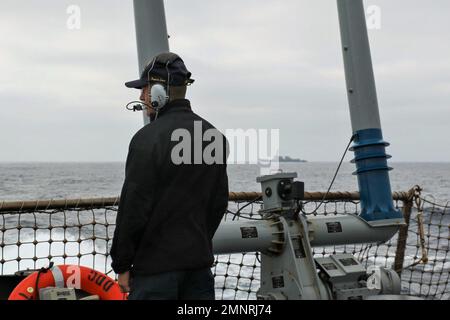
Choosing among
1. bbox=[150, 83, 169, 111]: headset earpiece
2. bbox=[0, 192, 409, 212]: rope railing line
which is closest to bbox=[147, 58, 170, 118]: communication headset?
bbox=[150, 83, 169, 111]: headset earpiece

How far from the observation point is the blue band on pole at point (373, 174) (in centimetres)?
576

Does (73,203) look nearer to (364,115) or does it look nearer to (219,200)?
(219,200)

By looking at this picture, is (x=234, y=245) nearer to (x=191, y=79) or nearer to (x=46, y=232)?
(x=191, y=79)

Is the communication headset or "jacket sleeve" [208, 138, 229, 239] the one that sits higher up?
the communication headset

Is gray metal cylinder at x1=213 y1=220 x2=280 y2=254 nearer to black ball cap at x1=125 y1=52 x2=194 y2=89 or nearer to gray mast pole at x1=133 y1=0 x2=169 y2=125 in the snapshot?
gray mast pole at x1=133 y1=0 x2=169 y2=125

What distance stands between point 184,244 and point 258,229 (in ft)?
5.66

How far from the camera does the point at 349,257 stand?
201 inches

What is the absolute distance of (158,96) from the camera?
3398mm

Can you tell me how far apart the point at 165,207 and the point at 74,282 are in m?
1.17

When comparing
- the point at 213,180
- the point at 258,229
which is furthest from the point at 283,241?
the point at 213,180

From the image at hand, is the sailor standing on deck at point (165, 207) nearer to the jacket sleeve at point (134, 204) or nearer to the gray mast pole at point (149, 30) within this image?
the jacket sleeve at point (134, 204)

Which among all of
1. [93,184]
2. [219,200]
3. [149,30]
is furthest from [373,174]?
[93,184]

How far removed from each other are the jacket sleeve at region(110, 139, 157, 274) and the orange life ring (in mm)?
909

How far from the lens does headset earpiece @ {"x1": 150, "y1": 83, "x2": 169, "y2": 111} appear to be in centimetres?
340
